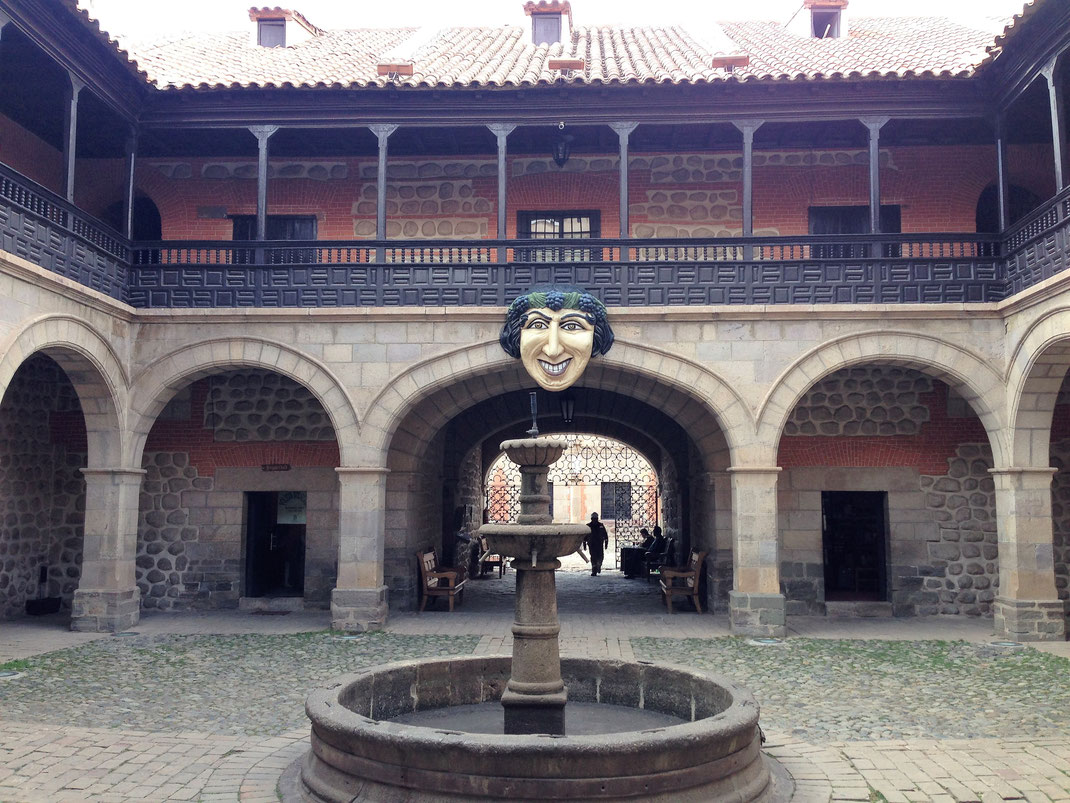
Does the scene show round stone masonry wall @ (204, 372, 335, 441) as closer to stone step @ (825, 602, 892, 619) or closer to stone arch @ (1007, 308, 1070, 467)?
stone step @ (825, 602, 892, 619)

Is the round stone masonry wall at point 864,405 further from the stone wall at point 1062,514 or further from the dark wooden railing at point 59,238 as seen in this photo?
the dark wooden railing at point 59,238

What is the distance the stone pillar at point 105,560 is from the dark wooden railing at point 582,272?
7.84ft

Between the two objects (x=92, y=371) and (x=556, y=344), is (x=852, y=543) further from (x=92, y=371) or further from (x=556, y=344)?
(x=92, y=371)

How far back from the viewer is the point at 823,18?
55.8ft

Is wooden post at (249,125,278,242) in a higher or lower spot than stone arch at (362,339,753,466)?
higher

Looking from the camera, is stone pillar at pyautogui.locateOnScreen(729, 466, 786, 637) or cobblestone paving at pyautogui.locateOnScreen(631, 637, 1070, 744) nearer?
cobblestone paving at pyautogui.locateOnScreen(631, 637, 1070, 744)

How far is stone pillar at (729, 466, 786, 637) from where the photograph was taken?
35.3ft

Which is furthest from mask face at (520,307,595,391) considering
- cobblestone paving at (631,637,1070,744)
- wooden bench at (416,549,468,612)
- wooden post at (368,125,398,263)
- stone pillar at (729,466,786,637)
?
wooden bench at (416,549,468,612)

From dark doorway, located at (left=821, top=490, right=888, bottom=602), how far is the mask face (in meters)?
4.76

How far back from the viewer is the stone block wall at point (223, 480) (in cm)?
1291

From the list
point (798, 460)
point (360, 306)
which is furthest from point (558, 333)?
point (798, 460)

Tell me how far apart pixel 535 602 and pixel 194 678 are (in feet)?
14.9

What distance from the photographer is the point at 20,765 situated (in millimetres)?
5695

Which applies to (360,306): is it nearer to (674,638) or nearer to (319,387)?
(319,387)
